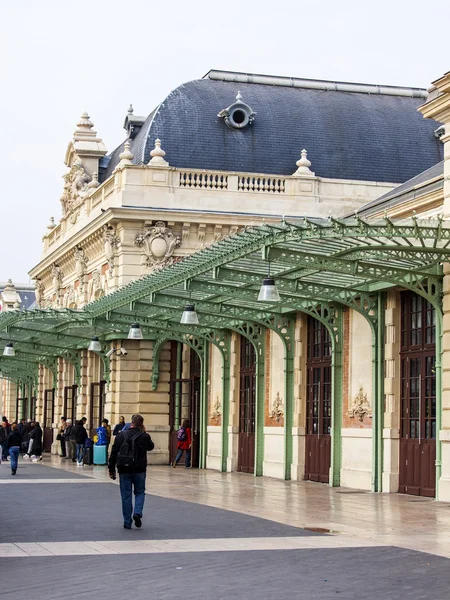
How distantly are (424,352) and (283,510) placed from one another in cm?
540

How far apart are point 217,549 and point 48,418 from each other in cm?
4413

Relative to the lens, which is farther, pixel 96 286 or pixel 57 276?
pixel 57 276

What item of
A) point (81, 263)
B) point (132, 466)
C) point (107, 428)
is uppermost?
point (81, 263)

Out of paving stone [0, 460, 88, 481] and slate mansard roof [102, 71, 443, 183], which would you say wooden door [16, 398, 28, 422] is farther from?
paving stone [0, 460, 88, 481]

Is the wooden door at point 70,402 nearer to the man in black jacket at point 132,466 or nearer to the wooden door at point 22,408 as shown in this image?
the wooden door at point 22,408

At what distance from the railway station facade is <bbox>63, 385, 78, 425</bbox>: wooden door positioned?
0.08 metres

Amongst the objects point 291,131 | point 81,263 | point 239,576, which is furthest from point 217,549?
point 81,263

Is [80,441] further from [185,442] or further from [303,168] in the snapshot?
[303,168]

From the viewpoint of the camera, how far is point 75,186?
49.8 metres

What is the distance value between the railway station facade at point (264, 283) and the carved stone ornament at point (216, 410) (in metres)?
0.09

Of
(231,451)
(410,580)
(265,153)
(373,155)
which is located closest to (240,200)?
(265,153)

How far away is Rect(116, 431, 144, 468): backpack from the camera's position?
16734 millimetres

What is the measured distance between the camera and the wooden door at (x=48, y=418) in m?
56.0

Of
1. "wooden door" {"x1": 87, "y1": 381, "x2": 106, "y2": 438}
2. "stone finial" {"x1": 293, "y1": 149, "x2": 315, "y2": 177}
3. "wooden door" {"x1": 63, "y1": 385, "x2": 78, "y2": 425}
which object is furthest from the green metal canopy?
"wooden door" {"x1": 63, "y1": 385, "x2": 78, "y2": 425}
